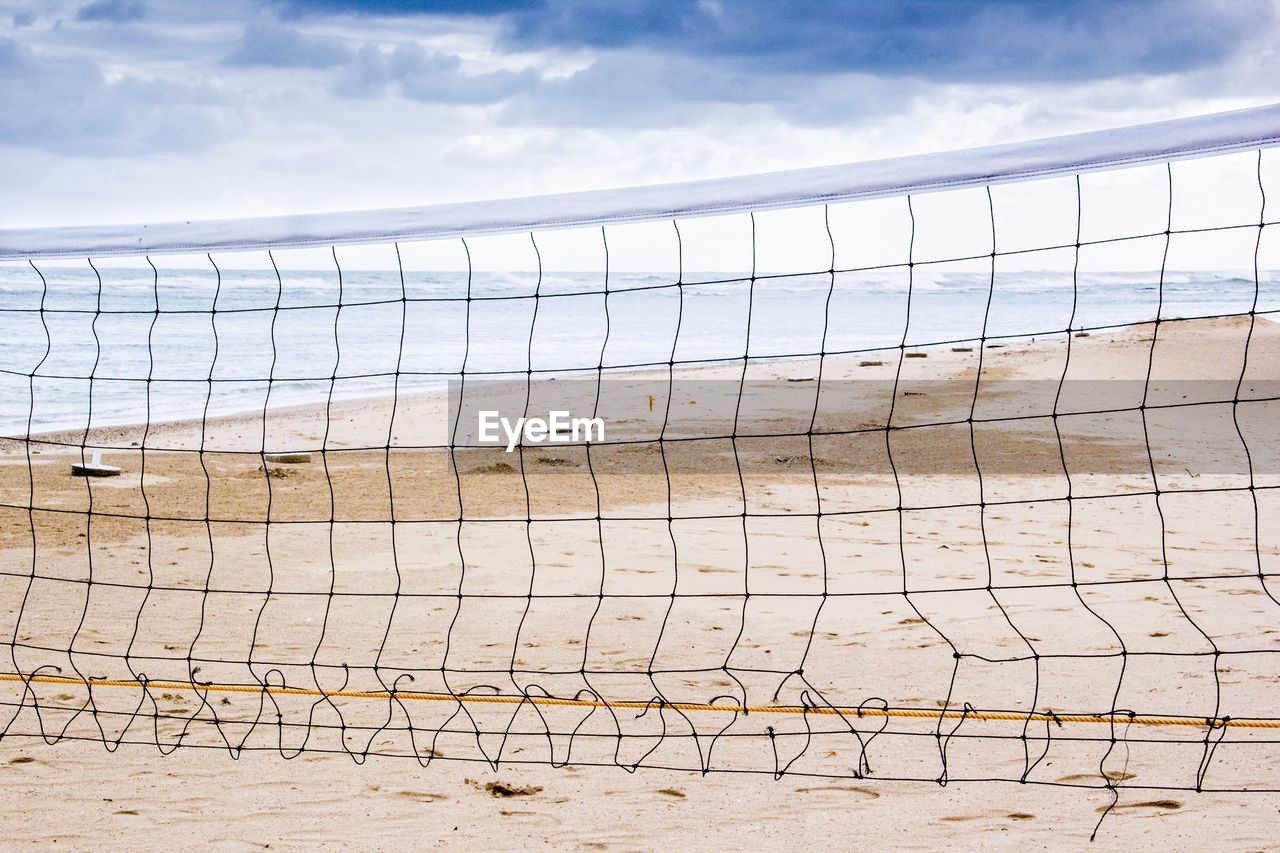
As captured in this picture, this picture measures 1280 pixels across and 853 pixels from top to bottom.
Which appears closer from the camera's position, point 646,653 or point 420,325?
point 646,653

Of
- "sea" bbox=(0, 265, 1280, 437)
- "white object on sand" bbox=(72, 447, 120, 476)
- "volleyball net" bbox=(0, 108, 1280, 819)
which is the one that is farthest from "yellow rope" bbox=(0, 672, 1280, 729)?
"white object on sand" bbox=(72, 447, 120, 476)

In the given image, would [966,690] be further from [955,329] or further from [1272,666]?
[955,329]

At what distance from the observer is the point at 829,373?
1611 centimetres

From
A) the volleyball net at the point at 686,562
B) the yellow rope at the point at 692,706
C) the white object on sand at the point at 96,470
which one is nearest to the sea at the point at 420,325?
the white object on sand at the point at 96,470

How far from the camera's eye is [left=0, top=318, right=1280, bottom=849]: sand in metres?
3.17

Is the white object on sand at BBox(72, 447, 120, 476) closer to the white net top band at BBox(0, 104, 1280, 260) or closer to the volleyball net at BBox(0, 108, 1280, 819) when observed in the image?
the volleyball net at BBox(0, 108, 1280, 819)

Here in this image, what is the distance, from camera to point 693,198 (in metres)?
3.52

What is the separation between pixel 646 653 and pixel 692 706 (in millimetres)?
710

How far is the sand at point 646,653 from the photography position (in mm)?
3170

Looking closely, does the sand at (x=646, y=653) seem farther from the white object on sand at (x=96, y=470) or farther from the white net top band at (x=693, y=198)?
the white net top band at (x=693, y=198)

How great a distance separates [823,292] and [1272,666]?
35.9 metres

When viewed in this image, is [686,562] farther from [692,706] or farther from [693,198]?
[693,198]

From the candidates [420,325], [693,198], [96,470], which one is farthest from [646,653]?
[420,325]

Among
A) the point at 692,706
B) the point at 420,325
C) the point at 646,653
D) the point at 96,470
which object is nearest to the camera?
the point at 692,706
